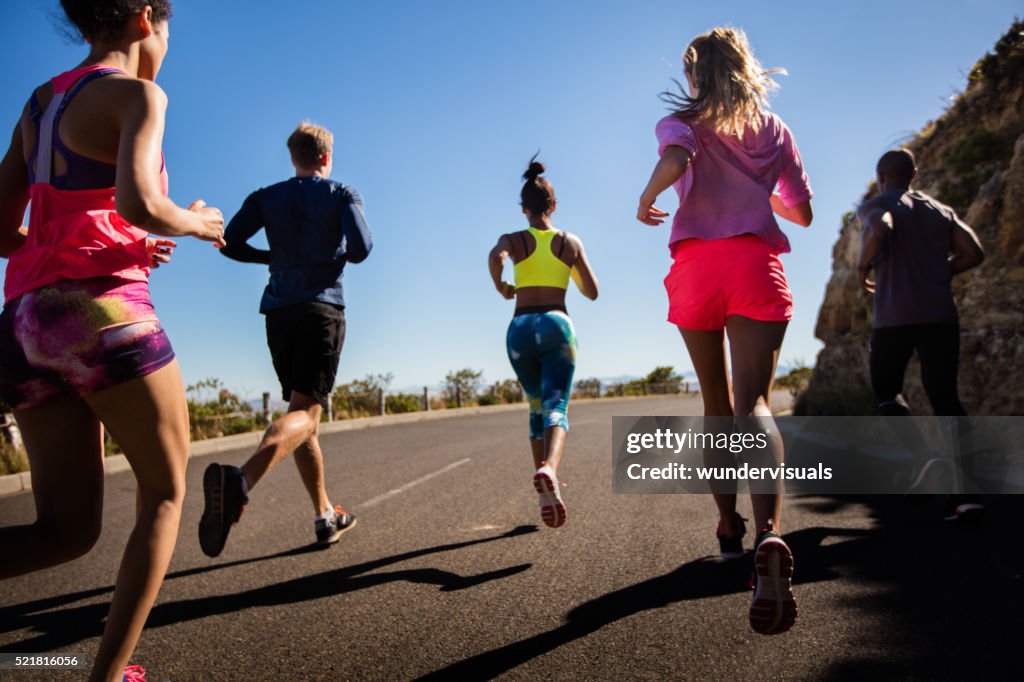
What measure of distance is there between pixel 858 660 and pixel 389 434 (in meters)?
10.9

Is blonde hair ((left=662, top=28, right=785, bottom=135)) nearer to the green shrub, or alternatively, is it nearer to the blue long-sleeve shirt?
the blue long-sleeve shirt

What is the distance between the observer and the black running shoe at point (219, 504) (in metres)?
2.73

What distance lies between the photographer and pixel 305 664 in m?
2.45

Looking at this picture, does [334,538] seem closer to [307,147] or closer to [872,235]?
[307,147]

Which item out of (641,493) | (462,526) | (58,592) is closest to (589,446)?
(641,493)

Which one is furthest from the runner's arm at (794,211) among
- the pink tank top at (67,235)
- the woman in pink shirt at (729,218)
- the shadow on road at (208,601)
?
the pink tank top at (67,235)

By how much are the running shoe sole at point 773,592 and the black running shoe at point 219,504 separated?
2.05 m

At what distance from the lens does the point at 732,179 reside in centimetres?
290

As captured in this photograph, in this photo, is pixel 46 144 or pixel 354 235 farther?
pixel 354 235

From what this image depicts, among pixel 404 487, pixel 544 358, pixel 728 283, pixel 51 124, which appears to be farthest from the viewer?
pixel 404 487

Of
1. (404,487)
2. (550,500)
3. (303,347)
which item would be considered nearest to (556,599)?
(550,500)

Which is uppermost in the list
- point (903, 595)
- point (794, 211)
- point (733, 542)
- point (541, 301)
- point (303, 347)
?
point (794, 211)

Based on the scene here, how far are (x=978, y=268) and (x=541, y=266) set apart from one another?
5.36 m

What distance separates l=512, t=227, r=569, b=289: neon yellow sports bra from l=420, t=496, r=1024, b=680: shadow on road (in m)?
1.96
